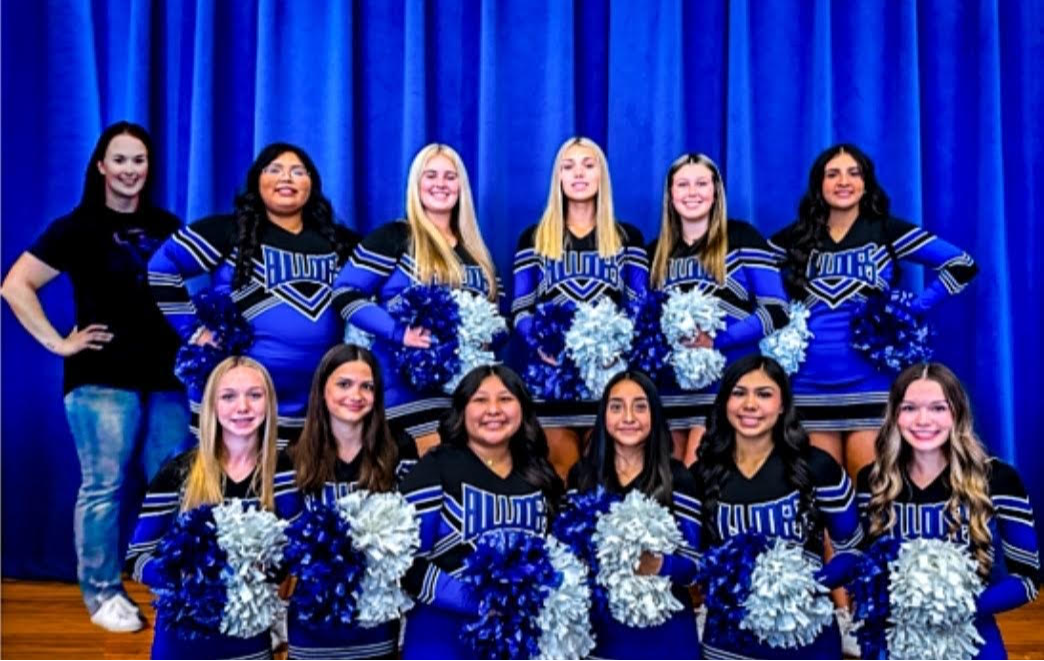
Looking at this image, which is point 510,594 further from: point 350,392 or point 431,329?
point 431,329

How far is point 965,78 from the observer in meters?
4.82

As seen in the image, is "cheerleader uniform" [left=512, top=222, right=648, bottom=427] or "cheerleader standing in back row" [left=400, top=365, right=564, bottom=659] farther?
"cheerleader uniform" [left=512, top=222, right=648, bottom=427]

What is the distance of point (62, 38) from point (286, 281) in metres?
1.60

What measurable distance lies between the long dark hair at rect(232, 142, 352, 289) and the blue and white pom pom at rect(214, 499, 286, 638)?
40.8 inches

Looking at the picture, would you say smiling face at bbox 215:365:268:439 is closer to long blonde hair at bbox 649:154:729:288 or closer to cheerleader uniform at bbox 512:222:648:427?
cheerleader uniform at bbox 512:222:648:427

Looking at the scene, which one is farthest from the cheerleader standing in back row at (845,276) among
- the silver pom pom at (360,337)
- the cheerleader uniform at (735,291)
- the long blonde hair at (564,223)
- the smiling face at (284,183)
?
the smiling face at (284,183)

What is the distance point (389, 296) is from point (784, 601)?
165cm

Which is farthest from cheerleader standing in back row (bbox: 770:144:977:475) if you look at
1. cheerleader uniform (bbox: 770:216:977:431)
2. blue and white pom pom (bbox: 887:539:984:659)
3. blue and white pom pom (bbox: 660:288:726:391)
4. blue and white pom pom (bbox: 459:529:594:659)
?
blue and white pom pom (bbox: 459:529:594:659)

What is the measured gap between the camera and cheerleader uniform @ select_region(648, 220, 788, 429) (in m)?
4.06

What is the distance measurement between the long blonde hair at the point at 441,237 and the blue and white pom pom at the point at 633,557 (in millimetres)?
1120

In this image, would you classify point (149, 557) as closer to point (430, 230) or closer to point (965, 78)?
point (430, 230)

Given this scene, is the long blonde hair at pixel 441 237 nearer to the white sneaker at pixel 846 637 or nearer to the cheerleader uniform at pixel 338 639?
the cheerleader uniform at pixel 338 639

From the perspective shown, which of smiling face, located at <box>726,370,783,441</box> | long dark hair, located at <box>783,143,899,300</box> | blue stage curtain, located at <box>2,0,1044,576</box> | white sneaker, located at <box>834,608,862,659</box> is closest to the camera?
smiling face, located at <box>726,370,783,441</box>

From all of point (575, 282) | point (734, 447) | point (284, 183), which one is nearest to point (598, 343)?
point (575, 282)
